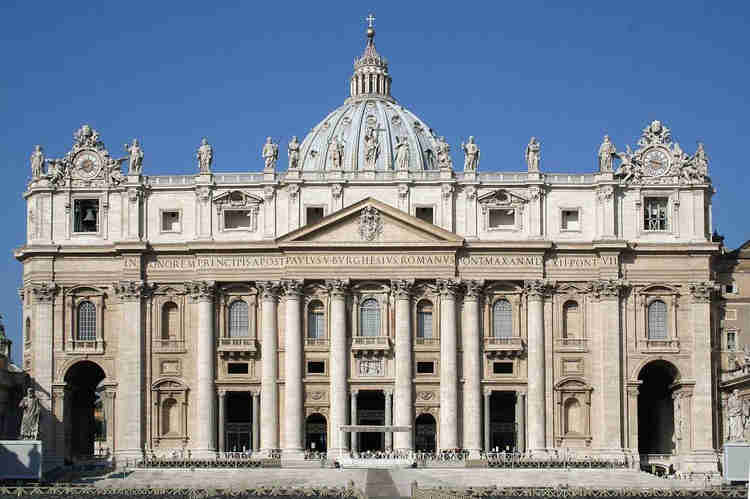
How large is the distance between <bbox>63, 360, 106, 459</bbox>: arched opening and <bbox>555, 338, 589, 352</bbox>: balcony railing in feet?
104

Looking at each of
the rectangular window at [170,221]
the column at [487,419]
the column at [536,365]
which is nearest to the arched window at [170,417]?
the rectangular window at [170,221]

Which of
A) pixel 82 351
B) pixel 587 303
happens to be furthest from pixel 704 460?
pixel 82 351

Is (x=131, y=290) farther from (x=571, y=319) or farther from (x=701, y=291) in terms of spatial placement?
(x=701, y=291)

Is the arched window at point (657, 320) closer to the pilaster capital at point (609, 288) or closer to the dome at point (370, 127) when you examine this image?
the pilaster capital at point (609, 288)

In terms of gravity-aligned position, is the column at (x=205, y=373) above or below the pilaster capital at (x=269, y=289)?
below

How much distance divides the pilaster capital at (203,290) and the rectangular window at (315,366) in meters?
8.00

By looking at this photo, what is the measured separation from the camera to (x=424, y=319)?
363ft

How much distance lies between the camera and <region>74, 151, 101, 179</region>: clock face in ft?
370

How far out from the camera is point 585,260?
4355 inches

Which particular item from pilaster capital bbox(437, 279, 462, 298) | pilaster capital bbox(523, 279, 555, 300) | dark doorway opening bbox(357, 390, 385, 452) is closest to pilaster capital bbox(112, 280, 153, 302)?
dark doorway opening bbox(357, 390, 385, 452)

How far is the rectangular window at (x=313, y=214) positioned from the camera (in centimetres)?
11094

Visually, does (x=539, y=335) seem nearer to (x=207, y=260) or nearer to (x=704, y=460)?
(x=704, y=460)

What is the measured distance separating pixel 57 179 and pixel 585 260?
36634 millimetres

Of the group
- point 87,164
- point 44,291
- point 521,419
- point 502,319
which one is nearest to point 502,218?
point 502,319
